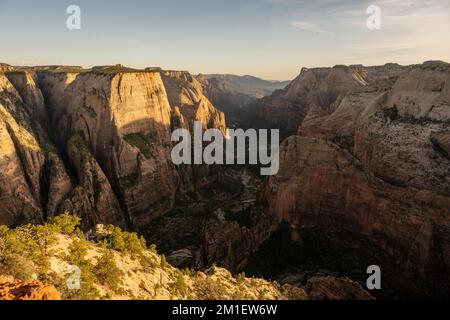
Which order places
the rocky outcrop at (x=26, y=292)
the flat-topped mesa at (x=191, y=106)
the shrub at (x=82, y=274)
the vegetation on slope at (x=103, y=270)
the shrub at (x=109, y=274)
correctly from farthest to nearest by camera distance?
the flat-topped mesa at (x=191, y=106) < the shrub at (x=109, y=274) < the vegetation on slope at (x=103, y=270) < the shrub at (x=82, y=274) < the rocky outcrop at (x=26, y=292)

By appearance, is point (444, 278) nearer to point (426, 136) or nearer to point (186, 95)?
point (426, 136)

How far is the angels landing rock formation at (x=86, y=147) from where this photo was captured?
52.4 meters

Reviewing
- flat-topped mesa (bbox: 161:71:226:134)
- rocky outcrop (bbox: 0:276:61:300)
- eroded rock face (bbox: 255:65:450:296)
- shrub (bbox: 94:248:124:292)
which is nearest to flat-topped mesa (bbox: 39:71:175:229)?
flat-topped mesa (bbox: 161:71:226:134)

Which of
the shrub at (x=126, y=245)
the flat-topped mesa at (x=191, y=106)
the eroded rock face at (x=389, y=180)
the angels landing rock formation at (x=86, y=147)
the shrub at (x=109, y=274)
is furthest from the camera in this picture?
the flat-topped mesa at (x=191, y=106)

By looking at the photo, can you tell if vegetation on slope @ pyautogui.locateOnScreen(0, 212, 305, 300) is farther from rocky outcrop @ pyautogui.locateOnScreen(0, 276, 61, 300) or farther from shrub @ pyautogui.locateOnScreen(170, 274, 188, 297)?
rocky outcrop @ pyautogui.locateOnScreen(0, 276, 61, 300)

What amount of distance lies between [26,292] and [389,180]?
47598 mm

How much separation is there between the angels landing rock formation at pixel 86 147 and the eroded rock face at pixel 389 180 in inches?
1027

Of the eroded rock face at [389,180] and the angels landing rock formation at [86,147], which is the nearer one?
the eroded rock face at [389,180]

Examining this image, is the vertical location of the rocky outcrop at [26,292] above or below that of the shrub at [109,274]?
above

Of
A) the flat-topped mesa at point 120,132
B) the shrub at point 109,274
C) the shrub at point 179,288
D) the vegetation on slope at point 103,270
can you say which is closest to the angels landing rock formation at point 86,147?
the flat-topped mesa at point 120,132

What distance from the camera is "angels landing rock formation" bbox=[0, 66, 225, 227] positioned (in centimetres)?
5241

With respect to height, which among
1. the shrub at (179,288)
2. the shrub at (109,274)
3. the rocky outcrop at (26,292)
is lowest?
the shrub at (179,288)

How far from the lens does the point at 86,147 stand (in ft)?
203

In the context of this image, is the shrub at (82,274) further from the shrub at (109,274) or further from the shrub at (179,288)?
the shrub at (179,288)
